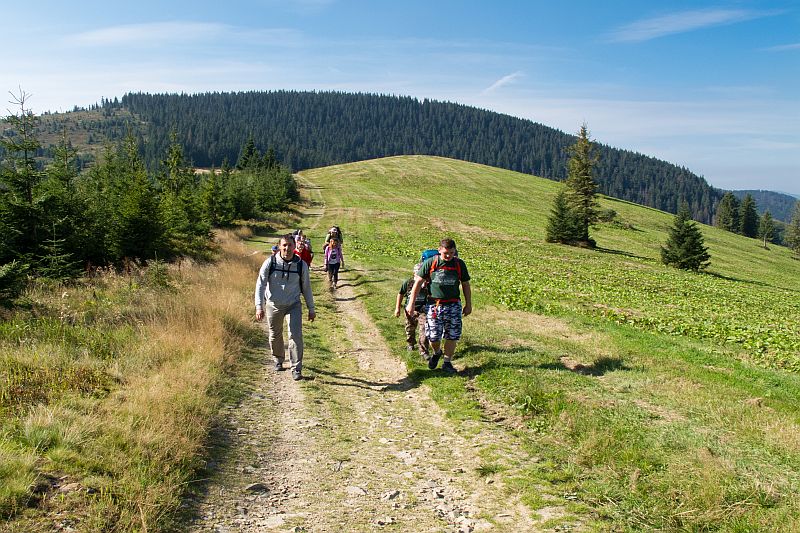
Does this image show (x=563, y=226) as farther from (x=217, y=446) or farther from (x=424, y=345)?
(x=217, y=446)

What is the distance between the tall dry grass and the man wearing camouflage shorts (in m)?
3.73

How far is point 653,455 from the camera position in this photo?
5.36 meters

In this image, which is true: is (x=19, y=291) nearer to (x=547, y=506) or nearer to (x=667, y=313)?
(x=547, y=506)

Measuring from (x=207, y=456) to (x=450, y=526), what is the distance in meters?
2.78

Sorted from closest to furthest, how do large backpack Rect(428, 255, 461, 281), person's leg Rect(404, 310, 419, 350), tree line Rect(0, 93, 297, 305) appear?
1. large backpack Rect(428, 255, 461, 281)
2. person's leg Rect(404, 310, 419, 350)
3. tree line Rect(0, 93, 297, 305)

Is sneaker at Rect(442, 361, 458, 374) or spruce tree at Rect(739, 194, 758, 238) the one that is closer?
sneaker at Rect(442, 361, 458, 374)

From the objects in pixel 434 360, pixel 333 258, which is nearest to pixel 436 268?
pixel 434 360

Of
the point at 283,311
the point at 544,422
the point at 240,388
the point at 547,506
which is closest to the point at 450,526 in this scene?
the point at 547,506

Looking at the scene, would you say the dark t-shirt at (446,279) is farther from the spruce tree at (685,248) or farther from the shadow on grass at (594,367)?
the spruce tree at (685,248)

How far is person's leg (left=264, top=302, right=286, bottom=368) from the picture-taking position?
827cm

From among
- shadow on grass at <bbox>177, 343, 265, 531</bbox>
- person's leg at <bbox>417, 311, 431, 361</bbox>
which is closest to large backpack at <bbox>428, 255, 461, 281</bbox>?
person's leg at <bbox>417, 311, 431, 361</bbox>

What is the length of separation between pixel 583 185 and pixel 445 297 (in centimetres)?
4103

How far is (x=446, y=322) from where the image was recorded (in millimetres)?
8625

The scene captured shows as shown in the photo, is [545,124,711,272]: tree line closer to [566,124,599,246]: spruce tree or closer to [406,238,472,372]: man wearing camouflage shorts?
[566,124,599,246]: spruce tree
